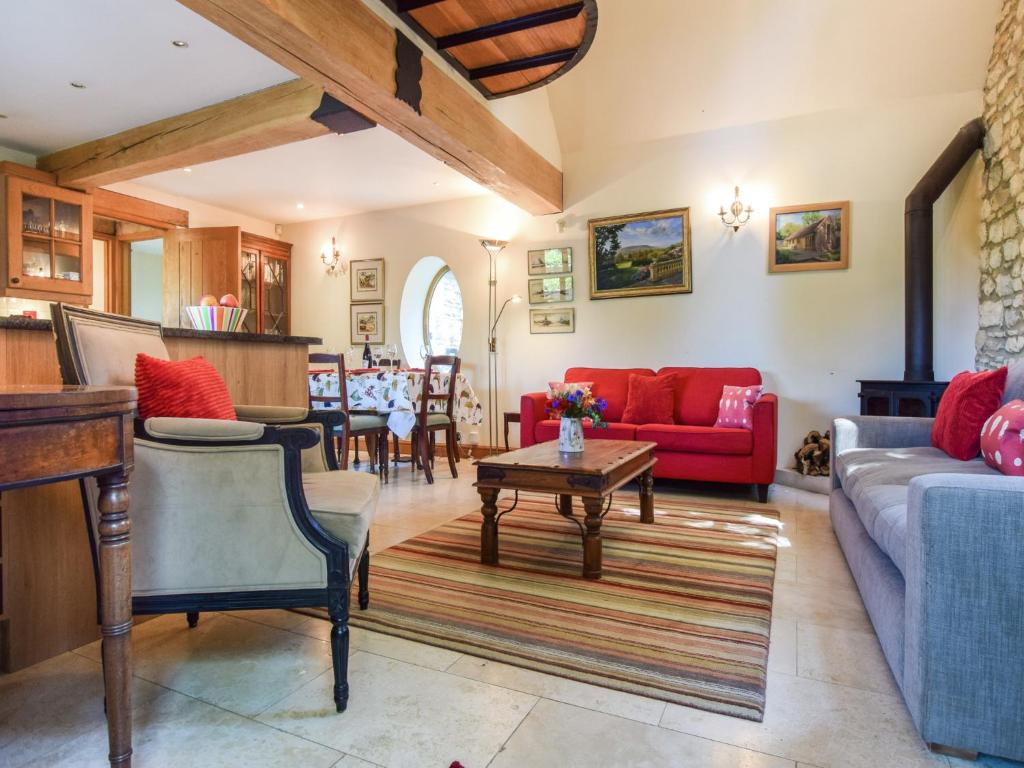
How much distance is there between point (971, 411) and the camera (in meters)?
2.51

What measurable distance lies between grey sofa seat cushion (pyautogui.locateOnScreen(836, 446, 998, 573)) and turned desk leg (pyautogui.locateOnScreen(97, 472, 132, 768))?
5.91 feet

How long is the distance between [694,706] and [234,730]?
113 cm

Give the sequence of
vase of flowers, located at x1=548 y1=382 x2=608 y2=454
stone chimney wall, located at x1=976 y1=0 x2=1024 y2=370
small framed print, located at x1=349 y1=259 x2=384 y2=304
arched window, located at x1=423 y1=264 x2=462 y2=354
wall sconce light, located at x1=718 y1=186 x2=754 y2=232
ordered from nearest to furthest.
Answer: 1. vase of flowers, located at x1=548 y1=382 x2=608 y2=454
2. stone chimney wall, located at x1=976 y1=0 x2=1024 y2=370
3. wall sconce light, located at x1=718 y1=186 x2=754 y2=232
4. small framed print, located at x1=349 y1=259 x2=384 y2=304
5. arched window, located at x1=423 y1=264 x2=462 y2=354

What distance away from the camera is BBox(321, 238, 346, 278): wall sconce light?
6.53m

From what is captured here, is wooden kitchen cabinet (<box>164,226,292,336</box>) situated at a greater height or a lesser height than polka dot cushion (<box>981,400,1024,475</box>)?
greater

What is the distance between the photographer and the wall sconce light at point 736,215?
4656 millimetres

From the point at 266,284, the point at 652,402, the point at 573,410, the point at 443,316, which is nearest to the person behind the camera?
the point at 573,410

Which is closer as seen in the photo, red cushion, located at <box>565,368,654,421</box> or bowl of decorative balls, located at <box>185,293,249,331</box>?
bowl of decorative balls, located at <box>185,293,249,331</box>

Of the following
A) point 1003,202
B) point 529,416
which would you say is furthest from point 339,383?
point 1003,202

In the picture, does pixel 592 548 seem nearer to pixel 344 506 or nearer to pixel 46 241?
pixel 344 506

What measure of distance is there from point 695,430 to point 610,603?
2.06m

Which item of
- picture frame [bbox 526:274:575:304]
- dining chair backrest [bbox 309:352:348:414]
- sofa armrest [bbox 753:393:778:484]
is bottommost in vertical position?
sofa armrest [bbox 753:393:778:484]

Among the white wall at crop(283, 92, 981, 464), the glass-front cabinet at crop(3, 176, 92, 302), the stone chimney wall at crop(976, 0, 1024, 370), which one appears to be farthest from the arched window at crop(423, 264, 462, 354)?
the stone chimney wall at crop(976, 0, 1024, 370)

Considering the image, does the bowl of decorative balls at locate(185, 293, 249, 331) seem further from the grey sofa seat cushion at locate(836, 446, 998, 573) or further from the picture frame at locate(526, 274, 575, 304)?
the picture frame at locate(526, 274, 575, 304)
